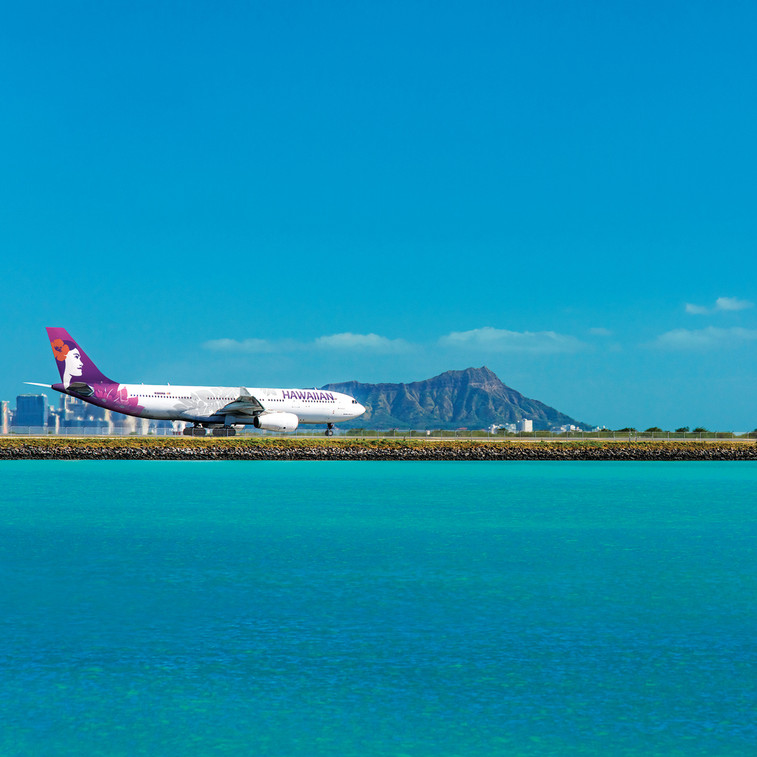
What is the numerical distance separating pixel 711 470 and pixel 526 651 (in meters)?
69.1

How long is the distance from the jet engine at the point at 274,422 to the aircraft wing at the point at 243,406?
3.44 ft

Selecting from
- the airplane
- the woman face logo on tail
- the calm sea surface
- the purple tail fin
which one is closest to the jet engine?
the airplane

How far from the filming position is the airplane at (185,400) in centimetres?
8806

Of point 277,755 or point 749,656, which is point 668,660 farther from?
point 277,755

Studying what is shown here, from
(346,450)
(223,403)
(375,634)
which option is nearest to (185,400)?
(223,403)

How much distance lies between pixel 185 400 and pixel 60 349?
15.1m

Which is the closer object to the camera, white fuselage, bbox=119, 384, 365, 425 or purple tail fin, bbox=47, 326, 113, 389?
white fuselage, bbox=119, 384, 365, 425

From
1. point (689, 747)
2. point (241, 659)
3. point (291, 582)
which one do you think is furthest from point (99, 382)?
point (689, 747)

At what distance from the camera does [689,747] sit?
12.1 metres

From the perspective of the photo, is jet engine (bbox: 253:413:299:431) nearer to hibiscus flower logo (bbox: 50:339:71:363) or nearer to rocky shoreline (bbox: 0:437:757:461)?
rocky shoreline (bbox: 0:437:757:461)

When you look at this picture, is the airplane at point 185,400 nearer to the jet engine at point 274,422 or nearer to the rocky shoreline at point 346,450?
the jet engine at point 274,422

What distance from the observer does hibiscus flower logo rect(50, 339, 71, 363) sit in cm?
9238

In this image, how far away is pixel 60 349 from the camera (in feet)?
304

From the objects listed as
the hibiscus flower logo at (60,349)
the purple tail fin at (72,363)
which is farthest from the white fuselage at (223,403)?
the hibiscus flower logo at (60,349)
